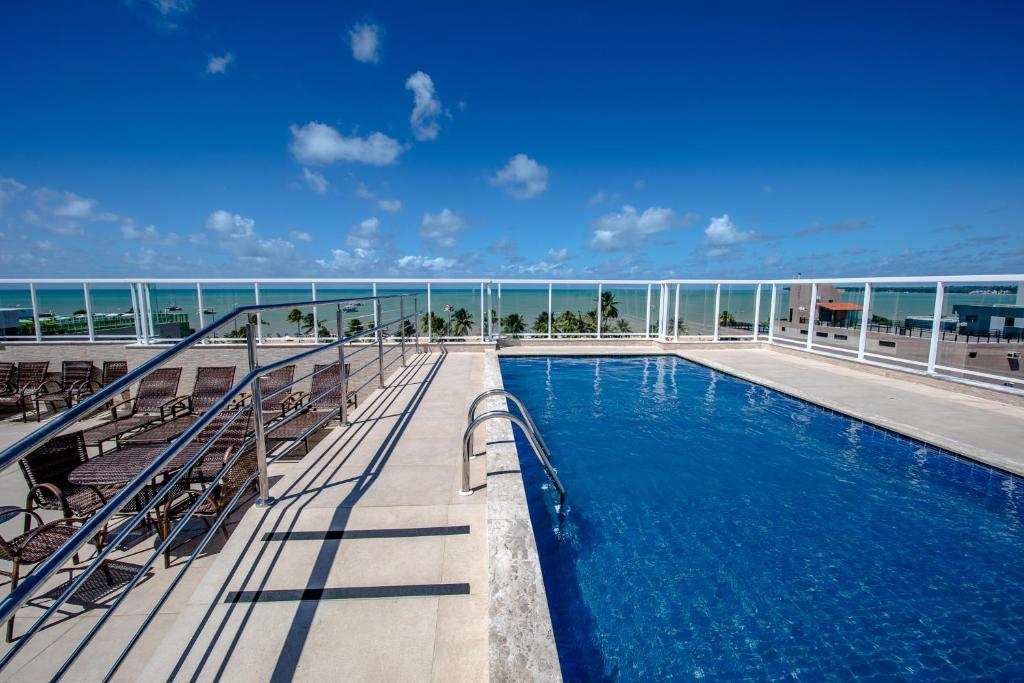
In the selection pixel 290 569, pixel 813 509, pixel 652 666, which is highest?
pixel 290 569

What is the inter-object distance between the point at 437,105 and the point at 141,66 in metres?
11.6

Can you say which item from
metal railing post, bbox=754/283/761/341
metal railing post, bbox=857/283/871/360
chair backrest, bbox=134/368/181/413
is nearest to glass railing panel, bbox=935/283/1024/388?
metal railing post, bbox=857/283/871/360

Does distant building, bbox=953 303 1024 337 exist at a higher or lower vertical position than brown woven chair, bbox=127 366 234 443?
higher

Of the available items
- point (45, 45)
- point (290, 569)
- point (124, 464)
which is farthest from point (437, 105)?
point (290, 569)

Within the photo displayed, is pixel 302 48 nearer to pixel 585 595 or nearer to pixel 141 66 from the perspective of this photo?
pixel 141 66

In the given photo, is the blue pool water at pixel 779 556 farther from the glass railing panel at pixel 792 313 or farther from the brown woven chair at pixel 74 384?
the brown woven chair at pixel 74 384

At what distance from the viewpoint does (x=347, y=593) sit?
1815mm

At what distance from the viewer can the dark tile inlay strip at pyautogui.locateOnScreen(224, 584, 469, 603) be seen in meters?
1.79

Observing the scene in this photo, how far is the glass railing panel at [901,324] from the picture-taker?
713cm

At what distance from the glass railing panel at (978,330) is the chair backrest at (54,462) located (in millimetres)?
10574

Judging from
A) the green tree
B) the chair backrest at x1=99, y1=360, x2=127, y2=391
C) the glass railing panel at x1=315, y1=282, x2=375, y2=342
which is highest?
the glass railing panel at x1=315, y1=282, x2=375, y2=342

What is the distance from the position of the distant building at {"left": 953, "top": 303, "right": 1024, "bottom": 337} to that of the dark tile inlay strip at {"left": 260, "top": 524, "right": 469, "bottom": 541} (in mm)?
9045

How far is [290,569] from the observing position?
1947 millimetres

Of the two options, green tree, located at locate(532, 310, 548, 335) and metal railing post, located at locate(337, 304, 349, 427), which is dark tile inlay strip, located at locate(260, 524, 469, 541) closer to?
metal railing post, located at locate(337, 304, 349, 427)
